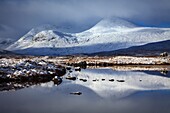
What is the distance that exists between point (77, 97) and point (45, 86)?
25.9ft

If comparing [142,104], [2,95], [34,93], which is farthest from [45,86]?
[142,104]

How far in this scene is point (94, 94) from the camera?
101ft

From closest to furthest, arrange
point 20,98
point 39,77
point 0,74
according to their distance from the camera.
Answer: point 20,98, point 0,74, point 39,77

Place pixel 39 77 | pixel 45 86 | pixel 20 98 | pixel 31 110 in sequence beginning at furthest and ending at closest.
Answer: pixel 39 77 → pixel 45 86 → pixel 20 98 → pixel 31 110

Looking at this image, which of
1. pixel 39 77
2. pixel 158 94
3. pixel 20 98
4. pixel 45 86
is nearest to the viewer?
pixel 20 98

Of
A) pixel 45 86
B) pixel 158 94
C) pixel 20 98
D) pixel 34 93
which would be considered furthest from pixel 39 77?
pixel 158 94

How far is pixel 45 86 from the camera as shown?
1384 inches

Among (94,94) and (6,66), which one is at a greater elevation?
(6,66)

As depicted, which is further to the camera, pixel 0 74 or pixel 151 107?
pixel 0 74

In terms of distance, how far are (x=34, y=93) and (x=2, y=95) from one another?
10.2 feet

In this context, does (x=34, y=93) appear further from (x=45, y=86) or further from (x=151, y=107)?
(x=151, y=107)

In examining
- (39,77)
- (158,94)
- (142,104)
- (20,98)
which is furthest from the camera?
(39,77)

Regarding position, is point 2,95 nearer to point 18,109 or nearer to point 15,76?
point 18,109

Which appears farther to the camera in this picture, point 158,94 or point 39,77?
point 39,77
